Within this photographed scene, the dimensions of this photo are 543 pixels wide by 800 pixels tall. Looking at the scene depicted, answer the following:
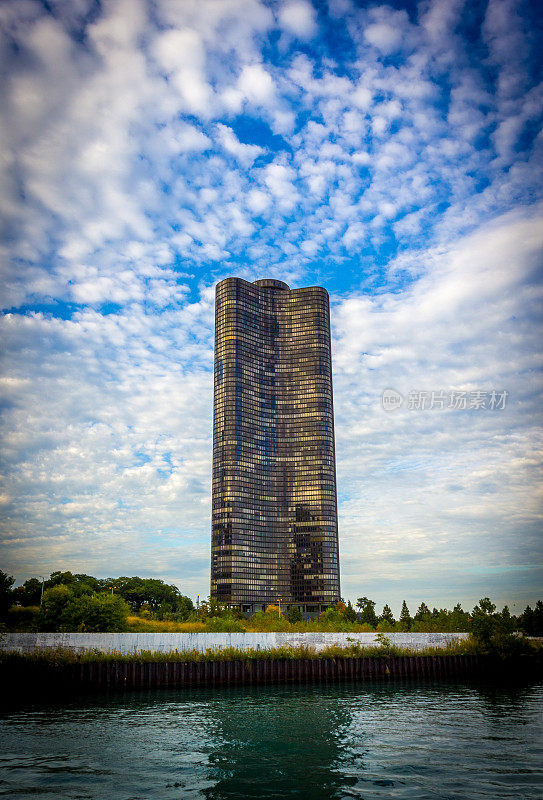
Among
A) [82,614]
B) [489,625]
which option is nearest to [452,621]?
[489,625]

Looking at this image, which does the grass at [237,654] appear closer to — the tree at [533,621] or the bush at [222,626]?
the bush at [222,626]

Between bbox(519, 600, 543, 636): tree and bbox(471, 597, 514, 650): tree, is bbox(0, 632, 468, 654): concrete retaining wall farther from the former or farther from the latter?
bbox(519, 600, 543, 636): tree

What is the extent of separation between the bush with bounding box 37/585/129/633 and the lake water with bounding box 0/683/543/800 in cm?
2578

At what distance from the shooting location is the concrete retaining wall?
2692 inches

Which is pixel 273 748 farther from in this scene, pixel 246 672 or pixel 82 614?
pixel 82 614

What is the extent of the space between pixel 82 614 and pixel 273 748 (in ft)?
184

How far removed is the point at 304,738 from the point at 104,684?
37049mm

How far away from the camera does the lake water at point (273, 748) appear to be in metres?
27.0

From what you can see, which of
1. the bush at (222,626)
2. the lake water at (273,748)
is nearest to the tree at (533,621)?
the bush at (222,626)

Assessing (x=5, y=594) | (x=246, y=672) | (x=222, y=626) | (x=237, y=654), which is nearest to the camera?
(x=246, y=672)

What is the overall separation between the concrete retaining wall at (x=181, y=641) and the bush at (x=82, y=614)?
44.1 ft

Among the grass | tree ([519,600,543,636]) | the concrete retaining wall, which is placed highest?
the concrete retaining wall

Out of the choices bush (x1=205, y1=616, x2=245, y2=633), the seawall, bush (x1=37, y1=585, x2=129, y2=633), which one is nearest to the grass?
the seawall

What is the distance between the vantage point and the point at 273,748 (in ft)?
116
